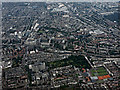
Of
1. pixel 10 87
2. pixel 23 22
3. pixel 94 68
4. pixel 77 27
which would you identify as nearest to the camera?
pixel 10 87

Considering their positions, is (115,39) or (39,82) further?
(115,39)

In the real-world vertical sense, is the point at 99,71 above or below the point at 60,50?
below

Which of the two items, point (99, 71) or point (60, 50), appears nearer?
point (99, 71)

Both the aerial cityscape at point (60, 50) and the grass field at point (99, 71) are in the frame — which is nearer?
the aerial cityscape at point (60, 50)

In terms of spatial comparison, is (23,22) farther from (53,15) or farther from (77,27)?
(77,27)

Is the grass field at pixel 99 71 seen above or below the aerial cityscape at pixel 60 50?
below

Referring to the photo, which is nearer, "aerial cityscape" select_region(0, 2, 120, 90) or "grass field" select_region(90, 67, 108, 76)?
"aerial cityscape" select_region(0, 2, 120, 90)

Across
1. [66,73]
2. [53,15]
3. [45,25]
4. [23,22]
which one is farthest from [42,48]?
[53,15]

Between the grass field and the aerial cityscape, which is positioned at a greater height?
the aerial cityscape
